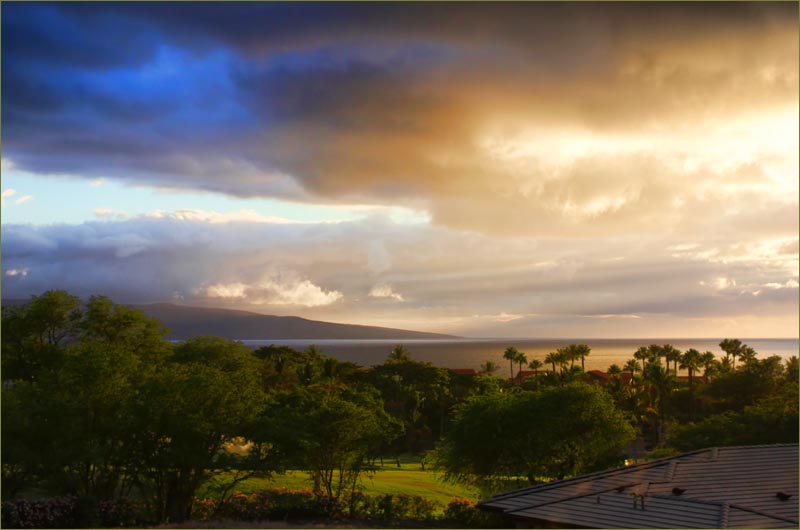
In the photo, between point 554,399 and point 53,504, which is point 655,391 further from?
point 53,504

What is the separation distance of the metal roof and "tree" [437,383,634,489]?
805cm

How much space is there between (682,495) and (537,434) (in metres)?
10.6

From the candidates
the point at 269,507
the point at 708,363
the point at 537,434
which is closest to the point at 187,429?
the point at 269,507

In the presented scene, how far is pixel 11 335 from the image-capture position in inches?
1006

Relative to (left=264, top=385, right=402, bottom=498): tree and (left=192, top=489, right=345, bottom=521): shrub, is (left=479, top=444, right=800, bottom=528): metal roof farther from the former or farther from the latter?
(left=264, top=385, right=402, bottom=498): tree

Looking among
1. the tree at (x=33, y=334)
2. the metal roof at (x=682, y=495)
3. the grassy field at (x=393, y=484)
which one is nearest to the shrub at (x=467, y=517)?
the grassy field at (x=393, y=484)

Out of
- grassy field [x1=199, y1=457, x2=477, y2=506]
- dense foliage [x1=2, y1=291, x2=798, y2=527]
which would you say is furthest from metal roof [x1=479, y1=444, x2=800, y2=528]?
grassy field [x1=199, y1=457, x2=477, y2=506]

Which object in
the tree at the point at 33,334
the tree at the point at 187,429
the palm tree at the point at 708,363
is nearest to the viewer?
the tree at the point at 187,429

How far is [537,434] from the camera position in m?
24.8

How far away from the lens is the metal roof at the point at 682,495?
43.4ft

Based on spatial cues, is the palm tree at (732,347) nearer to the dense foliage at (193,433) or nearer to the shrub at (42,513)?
the dense foliage at (193,433)

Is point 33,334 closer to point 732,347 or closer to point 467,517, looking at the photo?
point 467,517

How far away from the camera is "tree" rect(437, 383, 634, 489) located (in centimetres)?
2494

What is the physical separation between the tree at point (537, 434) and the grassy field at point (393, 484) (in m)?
2.37
